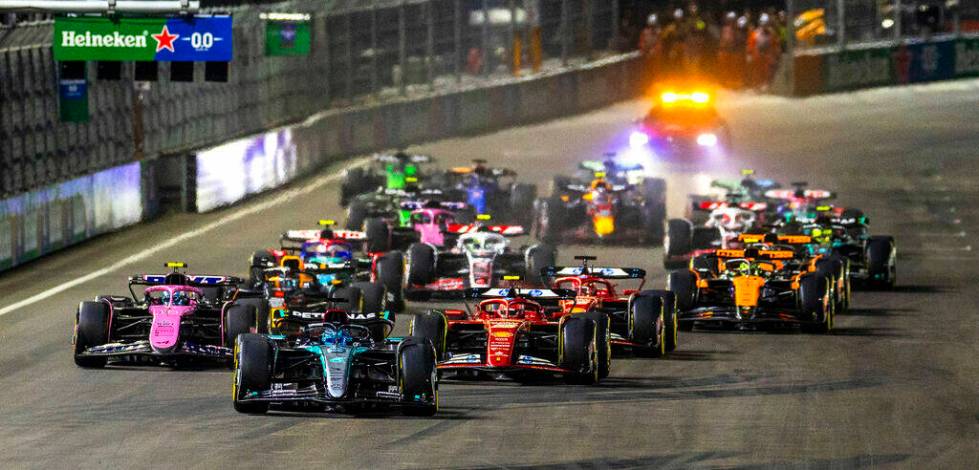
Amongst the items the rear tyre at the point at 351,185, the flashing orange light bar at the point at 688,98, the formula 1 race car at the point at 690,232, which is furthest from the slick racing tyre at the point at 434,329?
the flashing orange light bar at the point at 688,98

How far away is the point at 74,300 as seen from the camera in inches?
1094

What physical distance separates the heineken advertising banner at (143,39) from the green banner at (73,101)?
2.86 meters

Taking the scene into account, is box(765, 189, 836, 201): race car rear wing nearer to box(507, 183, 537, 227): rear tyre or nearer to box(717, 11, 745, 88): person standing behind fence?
box(507, 183, 537, 227): rear tyre

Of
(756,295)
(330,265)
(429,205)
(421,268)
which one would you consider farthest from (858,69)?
(330,265)

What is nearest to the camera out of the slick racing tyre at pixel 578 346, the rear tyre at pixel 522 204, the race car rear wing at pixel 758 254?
the slick racing tyre at pixel 578 346

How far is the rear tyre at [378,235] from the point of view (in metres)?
31.1

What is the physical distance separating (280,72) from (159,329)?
26.4 m

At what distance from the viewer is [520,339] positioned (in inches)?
821

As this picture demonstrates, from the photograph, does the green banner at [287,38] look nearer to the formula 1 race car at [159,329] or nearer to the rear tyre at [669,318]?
the formula 1 race car at [159,329]

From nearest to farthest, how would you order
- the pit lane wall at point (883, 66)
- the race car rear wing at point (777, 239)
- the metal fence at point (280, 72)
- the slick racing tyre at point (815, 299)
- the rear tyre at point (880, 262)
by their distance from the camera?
the slick racing tyre at point (815, 299) → the race car rear wing at point (777, 239) → the rear tyre at point (880, 262) → the metal fence at point (280, 72) → the pit lane wall at point (883, 66)

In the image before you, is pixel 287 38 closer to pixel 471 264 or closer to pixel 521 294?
pixel 471 264

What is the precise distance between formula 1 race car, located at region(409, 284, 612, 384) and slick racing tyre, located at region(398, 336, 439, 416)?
1.98 meters

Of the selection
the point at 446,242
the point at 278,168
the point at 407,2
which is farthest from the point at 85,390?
the point at 407,2

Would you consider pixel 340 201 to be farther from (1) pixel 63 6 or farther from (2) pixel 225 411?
(2) pixel 225 411
